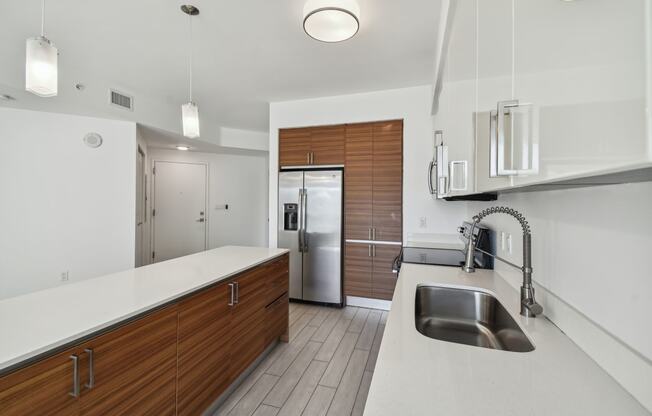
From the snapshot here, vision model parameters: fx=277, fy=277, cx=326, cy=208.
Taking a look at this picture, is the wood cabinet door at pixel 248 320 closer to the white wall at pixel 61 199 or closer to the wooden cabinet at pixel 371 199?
the wooden cabinet at pixel 371 199

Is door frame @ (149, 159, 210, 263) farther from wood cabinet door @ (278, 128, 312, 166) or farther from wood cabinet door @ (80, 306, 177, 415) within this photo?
wood cabinet door @ (80, 306, 177, 415)

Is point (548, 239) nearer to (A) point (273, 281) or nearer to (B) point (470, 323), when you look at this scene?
(B) point (470, 323)

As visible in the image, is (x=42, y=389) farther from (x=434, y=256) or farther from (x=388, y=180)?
(x=388, y=180)

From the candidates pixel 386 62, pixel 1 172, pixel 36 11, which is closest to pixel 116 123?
pixel 1 172

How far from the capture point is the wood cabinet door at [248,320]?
1.83 meters

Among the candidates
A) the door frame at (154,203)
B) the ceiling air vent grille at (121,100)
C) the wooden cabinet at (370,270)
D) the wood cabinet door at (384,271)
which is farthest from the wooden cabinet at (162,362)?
the door frame at (154,203)

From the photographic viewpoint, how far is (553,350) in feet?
2.73

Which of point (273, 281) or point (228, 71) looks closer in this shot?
point (273, 281)

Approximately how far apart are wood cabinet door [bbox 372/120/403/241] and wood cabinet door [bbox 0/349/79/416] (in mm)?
2920

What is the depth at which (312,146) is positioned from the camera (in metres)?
3.69

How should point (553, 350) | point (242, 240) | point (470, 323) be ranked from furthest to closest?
1. point (242, 240)
2. point (470, 323)
3. point (553, 350)

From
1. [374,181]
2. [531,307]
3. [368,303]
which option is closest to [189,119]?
[374,181]

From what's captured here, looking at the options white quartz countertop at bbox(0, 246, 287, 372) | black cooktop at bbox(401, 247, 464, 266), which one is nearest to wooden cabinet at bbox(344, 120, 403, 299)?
black cooktop at bbox(401, 247, 464, 266)

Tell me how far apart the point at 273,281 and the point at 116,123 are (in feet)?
10.2
